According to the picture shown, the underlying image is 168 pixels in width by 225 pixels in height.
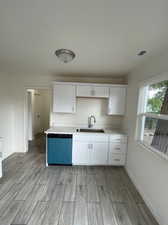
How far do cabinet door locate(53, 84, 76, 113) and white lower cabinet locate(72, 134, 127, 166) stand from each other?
0.83 metres

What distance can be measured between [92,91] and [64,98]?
78 centimetres

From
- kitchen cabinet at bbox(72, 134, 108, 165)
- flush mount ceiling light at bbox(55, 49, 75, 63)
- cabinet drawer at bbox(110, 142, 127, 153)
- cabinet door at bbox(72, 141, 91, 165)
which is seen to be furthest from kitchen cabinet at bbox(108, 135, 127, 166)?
flush mount ceiling light at bbox(55, 49, 75, 63)

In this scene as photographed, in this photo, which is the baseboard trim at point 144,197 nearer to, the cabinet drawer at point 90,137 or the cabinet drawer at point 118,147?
the cabinet drawer at point 118,147

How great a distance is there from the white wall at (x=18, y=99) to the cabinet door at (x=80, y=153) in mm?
1761

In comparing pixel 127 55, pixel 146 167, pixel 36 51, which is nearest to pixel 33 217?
pixel 146 167

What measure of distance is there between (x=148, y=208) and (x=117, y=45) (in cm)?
252

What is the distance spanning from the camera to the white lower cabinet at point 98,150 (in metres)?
3.19

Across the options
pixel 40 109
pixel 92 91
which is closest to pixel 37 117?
pixel 40 109

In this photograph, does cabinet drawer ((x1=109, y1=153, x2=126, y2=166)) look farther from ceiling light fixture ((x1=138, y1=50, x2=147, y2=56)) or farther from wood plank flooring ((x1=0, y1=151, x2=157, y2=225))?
ceiling light fixture ((x1=138, y1=50, x2=147, y2=56))

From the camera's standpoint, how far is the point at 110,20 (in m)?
1.32

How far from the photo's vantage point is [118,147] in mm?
3229

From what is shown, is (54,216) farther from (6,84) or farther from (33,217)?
(6,84)

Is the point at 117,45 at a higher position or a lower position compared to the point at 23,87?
higher

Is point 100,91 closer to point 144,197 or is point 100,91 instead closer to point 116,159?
point 116,159
